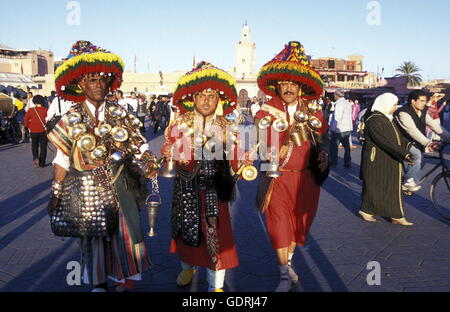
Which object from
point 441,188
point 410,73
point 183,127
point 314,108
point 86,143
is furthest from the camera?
point 410,73

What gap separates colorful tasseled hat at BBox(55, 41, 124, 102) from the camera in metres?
3.37

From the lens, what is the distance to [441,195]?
7371 mm

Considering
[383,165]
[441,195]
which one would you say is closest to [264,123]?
[383,165]

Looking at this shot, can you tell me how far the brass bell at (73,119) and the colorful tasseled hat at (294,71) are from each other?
1841 millimetres

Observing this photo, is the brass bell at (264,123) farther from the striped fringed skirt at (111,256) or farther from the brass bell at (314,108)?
the striped fringed skirt at (111,256)

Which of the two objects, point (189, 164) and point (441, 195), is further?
point (441, 195)

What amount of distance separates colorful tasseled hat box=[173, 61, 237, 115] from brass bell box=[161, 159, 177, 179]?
0.63 metres

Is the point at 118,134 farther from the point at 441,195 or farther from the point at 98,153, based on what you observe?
the point at 441,195

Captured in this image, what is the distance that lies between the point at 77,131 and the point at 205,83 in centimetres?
115

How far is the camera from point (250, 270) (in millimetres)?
4367

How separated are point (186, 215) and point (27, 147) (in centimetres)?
1290

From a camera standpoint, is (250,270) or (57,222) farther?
(250,270)
